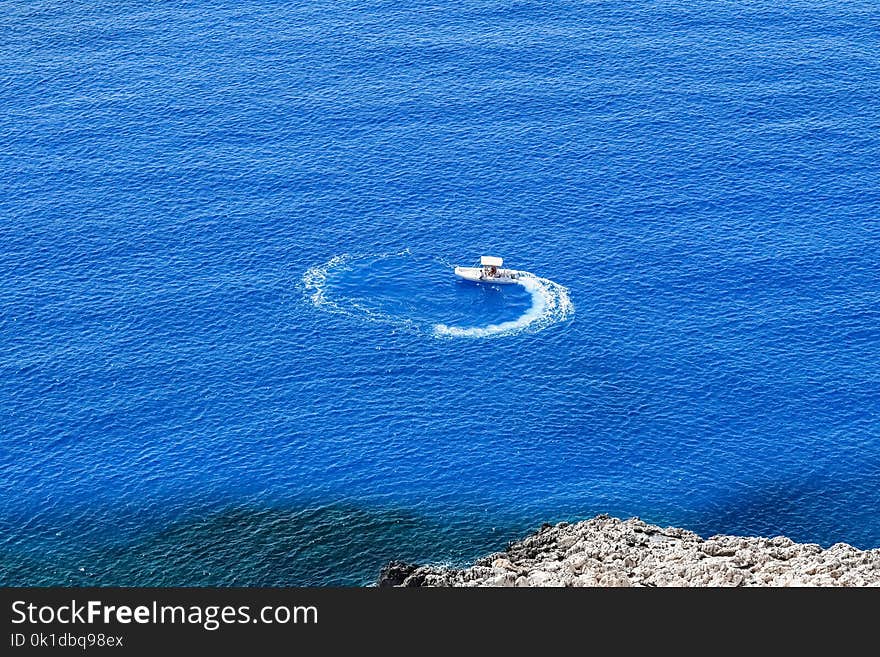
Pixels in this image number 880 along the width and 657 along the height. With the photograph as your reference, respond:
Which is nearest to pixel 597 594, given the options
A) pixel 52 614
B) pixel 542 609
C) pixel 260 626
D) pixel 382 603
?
pixel 542 609

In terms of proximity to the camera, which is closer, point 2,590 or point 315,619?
point 315,619

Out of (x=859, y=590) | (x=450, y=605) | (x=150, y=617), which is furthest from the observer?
(x=859, y=590)

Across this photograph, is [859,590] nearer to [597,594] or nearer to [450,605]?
[597,594]

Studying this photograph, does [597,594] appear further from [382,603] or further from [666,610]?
[382,603]

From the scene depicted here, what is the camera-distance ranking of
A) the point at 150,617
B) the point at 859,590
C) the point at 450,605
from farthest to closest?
1. the point at 859,590
2. the point at 450,605
3. the point at 150,617

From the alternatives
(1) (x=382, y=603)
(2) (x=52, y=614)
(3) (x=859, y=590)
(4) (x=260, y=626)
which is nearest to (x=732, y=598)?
(3) (x=859, y=590)

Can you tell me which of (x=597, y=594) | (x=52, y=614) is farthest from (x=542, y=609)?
(x=52, y=614)

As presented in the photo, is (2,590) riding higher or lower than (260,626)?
higher

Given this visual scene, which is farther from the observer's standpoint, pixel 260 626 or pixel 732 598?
pixel 732 598
